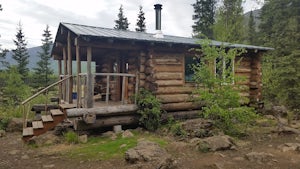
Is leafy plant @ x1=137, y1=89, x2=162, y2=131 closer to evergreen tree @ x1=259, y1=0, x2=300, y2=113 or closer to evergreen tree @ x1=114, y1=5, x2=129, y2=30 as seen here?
evergreen tree @ x1=259, y1=0, x2=300, y2=113

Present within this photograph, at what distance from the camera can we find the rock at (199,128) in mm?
8891

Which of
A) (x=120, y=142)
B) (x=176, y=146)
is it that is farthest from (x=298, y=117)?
(x=120, y=142)

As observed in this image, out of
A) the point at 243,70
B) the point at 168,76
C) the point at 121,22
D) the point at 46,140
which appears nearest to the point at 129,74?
the point at 168,76

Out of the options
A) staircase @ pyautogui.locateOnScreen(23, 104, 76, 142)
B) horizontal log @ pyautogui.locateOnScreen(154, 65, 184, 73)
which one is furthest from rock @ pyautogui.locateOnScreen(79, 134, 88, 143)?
horizontal log @ pyautogui.locateOnScreen(154, 65, 184, 73)

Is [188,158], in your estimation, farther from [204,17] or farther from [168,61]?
[204,17]

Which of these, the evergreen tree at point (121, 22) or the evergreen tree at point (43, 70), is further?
the evergreen tree at point (121, 22)

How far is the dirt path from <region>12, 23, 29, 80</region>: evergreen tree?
2797 centimetres

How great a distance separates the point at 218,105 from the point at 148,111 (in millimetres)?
2701

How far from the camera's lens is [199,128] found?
9.21 meters

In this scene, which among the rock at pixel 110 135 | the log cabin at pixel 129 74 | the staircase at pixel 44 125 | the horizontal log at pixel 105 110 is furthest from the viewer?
the log cabin at pixel 129 74

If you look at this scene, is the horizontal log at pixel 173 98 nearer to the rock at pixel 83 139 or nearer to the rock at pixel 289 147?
the rock at pixel 83 139

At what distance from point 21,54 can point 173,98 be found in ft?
99.1

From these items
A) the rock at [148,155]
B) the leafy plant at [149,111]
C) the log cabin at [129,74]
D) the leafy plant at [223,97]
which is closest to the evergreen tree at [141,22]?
the log cabin at [129,74]

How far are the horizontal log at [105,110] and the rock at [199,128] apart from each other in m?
2.20
